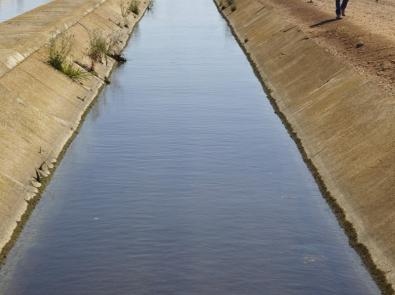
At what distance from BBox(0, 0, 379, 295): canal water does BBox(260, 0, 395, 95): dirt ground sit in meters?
3.90

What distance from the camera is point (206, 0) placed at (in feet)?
276

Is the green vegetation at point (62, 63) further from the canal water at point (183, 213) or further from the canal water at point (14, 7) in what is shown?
the canal water at point (14, 7)

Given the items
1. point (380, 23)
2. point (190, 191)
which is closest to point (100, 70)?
point (380, 23)

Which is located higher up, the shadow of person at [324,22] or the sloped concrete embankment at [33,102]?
the sloped concrete embankment at [33,102]

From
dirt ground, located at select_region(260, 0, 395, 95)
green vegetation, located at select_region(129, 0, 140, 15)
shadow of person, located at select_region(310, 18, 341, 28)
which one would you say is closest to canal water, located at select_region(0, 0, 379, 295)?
dirt ground, located at select_region(260, 0, 395, 95)

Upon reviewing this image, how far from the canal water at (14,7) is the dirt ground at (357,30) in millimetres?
18346

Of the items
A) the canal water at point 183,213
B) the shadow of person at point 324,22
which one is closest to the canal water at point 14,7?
the shadow of person at point 324,22

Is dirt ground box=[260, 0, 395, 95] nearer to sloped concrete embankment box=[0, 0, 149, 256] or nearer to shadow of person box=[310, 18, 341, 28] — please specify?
shadow of person box=[310, 18, 341, 28]

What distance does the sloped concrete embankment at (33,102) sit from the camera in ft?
68.4

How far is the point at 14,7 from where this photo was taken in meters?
65.7

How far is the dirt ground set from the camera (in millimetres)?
30234

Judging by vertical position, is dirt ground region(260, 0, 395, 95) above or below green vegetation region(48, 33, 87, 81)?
below

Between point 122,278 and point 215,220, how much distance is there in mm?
3896

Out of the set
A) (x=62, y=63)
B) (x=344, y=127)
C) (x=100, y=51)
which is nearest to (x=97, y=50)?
(x=100, y=51)
